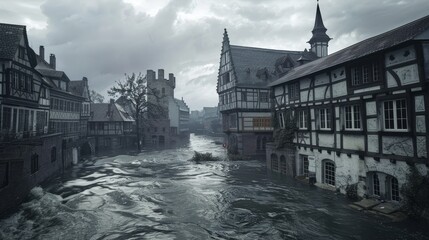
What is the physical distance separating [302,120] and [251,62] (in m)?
19.0

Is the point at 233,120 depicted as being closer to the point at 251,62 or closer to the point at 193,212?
the point at 251,62

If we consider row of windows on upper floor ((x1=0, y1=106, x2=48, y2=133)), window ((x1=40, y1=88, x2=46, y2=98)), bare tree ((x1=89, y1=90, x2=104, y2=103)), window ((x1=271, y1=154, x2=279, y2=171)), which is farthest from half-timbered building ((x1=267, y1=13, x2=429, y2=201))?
bare tree ((x1=89, y1=90, x2=104, y2=103))

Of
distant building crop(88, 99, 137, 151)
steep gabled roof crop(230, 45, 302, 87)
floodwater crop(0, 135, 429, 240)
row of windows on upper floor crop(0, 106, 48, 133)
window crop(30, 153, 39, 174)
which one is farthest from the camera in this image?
distant building crop(88, 99, 137, 151)

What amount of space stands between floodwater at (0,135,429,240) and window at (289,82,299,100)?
22.8 ft

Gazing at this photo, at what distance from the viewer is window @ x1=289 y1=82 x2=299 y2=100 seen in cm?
2036

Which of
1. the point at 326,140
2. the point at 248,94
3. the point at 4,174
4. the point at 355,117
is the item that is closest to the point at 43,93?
the point at 4,174

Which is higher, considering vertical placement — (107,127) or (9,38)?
(9,38)

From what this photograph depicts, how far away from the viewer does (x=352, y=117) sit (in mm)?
14867

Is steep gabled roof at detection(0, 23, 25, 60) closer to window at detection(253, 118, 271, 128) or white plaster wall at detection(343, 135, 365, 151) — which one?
white plaster wall at detection(343, 135, 365, 151)

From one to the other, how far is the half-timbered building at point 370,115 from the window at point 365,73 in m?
0.05

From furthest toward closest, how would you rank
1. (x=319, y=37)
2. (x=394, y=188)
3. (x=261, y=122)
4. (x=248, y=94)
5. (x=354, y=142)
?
(x=319, y=37), (x=261, y=122), (x=248, y=94), (x=354, y=142), (x=394, y=188)

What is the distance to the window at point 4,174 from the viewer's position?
13.9 metres

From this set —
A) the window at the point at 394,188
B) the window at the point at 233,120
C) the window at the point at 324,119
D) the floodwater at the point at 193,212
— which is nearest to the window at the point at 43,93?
the floodwater at the point at 193,212

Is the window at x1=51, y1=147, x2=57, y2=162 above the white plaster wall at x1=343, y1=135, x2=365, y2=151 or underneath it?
underneath
